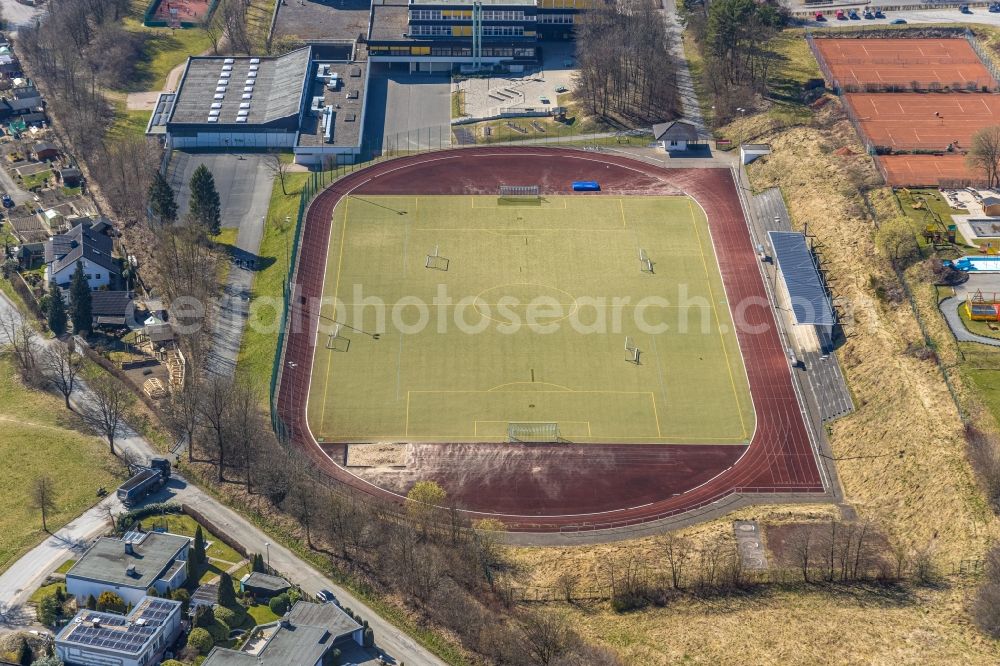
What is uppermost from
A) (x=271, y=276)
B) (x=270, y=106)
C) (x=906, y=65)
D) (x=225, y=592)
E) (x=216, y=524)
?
(x=906, y=65)

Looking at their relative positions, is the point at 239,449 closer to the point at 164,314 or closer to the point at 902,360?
the point at 164,314

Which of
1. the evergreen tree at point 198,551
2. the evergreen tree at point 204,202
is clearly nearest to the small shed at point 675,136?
the evergreen tree at point 204,202

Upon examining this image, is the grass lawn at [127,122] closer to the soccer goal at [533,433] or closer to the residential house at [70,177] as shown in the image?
the residential house at [70,177]

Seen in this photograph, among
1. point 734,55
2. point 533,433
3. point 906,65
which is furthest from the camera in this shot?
point 906,65

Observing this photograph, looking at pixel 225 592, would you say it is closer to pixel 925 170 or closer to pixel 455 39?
pixel 925 170

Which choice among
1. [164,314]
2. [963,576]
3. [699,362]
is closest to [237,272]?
[164,314]

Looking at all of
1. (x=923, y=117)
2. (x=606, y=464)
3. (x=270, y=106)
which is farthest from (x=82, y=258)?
(x=923, y=117)
